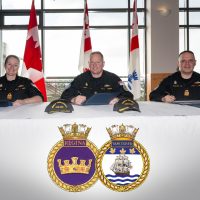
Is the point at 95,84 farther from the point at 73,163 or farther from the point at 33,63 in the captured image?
the point at 33,63

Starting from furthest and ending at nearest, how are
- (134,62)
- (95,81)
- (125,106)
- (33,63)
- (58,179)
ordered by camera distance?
(134,62), (33,63), (95,81), (125,106), (58,179)

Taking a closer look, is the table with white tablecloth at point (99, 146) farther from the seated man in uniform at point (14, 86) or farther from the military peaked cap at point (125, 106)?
the seated man in uniform at point (14, 86)

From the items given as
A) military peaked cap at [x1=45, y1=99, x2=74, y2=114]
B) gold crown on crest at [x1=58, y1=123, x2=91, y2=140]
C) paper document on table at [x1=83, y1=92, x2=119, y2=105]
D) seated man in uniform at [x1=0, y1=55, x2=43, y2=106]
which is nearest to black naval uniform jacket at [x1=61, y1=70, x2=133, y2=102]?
seated man in uniform at [x1=0, y1=55, x2=43, y2=106]

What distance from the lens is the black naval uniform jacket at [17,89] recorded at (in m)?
3.12

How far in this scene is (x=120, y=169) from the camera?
4.76 feet

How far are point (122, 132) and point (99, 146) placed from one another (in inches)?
4.6

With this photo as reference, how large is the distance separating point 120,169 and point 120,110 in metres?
0.27

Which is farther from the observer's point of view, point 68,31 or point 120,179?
point 68,31

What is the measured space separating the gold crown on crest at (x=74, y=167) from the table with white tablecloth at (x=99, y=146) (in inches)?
2.6

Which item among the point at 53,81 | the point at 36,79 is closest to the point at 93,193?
the point at 36,79

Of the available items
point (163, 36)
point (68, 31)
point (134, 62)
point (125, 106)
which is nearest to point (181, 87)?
point (125, 106)

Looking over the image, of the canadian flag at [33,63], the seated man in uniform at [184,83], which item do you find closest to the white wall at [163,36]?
the canadian flag at [33,63]

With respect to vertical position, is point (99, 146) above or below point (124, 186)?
above

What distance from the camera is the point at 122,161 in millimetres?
1458
